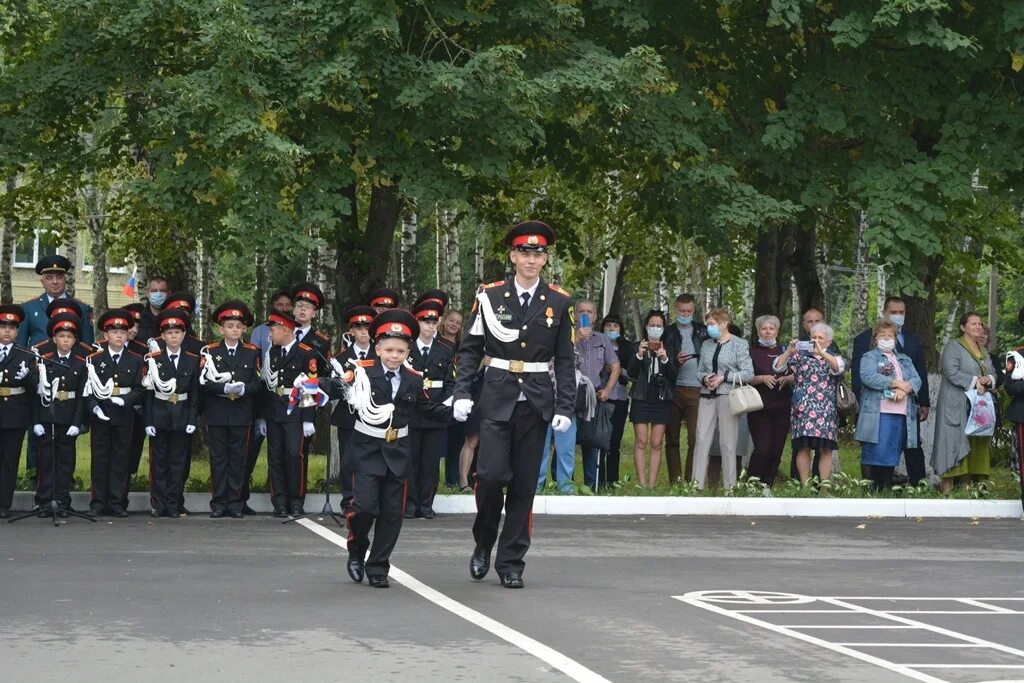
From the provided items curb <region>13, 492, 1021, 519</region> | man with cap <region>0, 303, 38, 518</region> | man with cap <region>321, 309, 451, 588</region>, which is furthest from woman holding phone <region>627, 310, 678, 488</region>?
man with cap <region>321, 309, 451, 588</region>

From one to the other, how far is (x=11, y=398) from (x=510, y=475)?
6.41m

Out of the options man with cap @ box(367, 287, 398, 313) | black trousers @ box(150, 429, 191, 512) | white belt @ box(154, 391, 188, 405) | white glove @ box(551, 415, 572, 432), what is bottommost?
black trousers @ box(150, 429, 191, 512)

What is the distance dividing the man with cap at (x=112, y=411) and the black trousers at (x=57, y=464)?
1.17 feet

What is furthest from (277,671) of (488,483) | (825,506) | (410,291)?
(410,291)

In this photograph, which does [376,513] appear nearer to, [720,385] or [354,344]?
[354,344]

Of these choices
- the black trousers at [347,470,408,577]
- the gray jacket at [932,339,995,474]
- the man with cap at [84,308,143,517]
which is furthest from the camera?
the gray jacket at [932,339,995,474]

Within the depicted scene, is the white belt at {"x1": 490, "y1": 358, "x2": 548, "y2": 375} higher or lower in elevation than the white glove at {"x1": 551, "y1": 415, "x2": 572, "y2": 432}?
higher

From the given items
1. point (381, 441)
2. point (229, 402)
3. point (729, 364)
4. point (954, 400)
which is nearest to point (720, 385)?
point (729, 364)

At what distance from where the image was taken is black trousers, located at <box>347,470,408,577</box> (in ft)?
39.1

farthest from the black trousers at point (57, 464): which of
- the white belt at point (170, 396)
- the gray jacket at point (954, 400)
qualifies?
the gray jacket at point (954, 400)

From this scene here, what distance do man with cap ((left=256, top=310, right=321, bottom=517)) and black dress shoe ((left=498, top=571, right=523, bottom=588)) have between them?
5.65 metres

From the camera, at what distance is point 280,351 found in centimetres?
1736

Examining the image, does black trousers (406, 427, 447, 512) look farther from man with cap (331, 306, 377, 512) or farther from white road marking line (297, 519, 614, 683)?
white road marking line (297, 519, 614, 683)

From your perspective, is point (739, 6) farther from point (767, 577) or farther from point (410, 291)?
point (410, 291)
